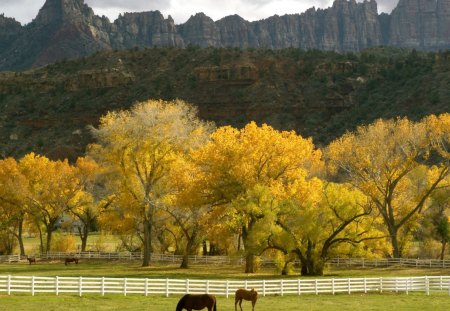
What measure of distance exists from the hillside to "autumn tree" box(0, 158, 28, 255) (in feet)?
190

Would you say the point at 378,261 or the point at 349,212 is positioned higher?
the point at 349,212

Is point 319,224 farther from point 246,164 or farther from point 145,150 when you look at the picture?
point 145,150

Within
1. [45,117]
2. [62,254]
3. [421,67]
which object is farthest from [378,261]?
[45,117]

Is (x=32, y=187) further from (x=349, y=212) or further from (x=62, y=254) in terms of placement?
(x=349, y=212)

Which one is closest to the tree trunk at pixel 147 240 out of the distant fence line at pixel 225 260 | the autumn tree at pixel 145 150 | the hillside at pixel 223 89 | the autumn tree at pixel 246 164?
the autumn tree at pixel 145 150

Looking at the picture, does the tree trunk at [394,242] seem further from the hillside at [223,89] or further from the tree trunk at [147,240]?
A: the hillside at [223,89]

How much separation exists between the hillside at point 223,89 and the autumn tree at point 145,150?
69.1 m

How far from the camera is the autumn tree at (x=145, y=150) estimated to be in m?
59.8

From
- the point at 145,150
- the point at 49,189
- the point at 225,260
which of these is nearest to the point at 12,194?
the point at 49,189

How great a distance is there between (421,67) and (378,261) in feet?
286

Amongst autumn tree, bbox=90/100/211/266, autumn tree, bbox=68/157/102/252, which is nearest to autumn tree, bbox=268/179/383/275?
autumn tree, bbox=90/100/211/266

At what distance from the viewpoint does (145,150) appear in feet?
197

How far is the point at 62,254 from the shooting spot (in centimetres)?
7519

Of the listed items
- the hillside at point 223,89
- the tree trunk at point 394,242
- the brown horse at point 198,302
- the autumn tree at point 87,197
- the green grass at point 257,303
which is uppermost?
the hillside at point 223,89
